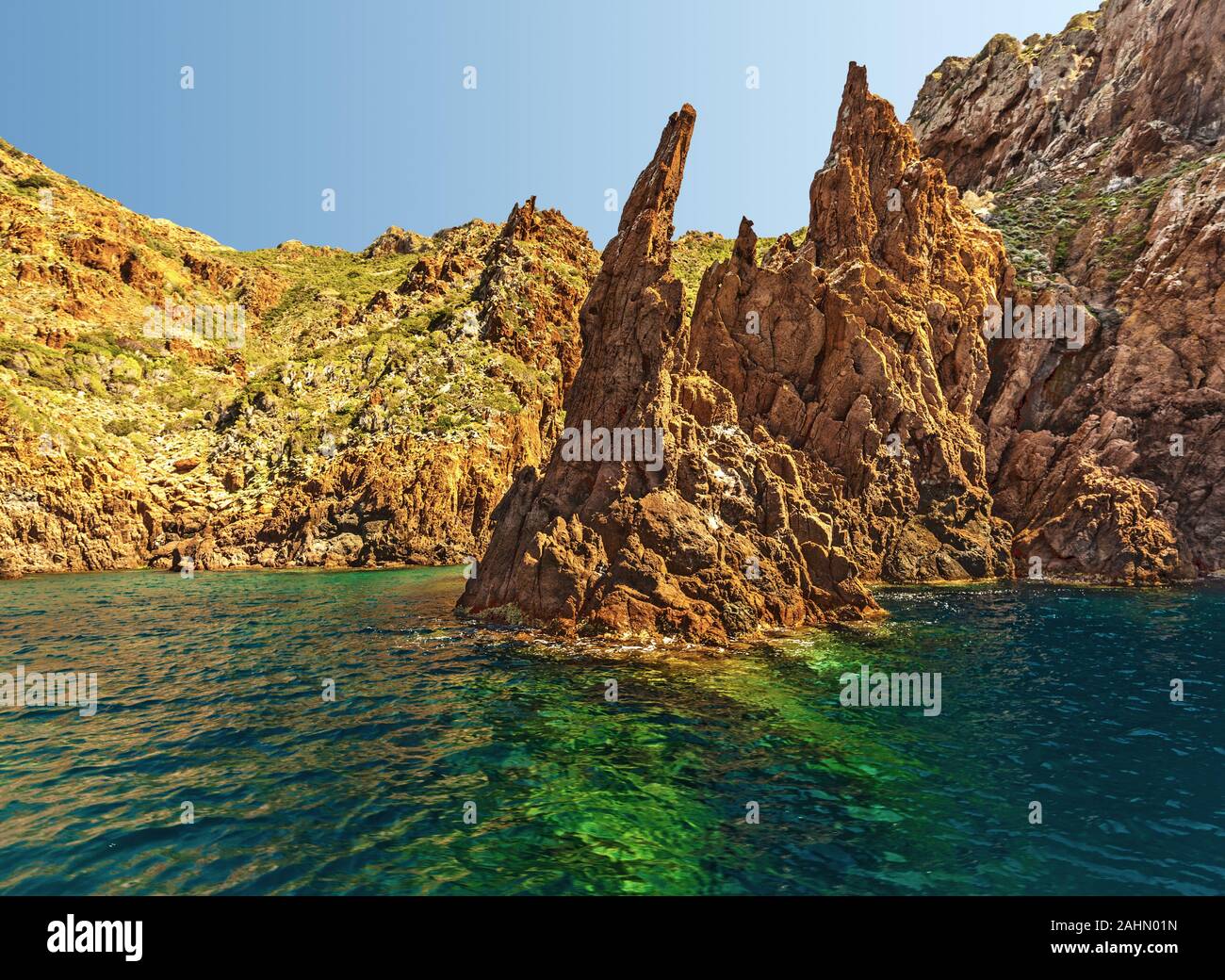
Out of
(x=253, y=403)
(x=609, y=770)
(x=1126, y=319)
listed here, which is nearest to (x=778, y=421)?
(x=1126, y=319)

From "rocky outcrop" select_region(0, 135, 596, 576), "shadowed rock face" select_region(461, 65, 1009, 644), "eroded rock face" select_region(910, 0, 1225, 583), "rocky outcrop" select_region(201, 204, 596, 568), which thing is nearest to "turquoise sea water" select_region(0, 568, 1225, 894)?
"shadowed rock face" select_region(461, 65, 1009, 644)

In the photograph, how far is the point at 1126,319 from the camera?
58.4 metres

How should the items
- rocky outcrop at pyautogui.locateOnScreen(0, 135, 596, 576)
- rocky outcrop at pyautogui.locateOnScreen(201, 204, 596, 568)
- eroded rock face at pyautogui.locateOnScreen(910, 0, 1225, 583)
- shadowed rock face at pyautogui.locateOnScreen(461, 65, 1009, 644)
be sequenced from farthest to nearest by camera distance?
rocky outcrop at pyautogui.locateOnScreen(201, 204, 596, 568)
rocky outcrop at pyautogui.locateOnScreen(0, 135, 596, 576)
eroded rock face at pyautogui.locateOnScreen(910, 0, 1225, 583)
shadowed rock face at pyautogui.locateOnScreen(461, 65, 1009, 644)

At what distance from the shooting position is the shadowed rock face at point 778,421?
30.4 meters

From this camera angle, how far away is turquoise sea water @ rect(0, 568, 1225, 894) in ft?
36.5

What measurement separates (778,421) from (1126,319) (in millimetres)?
36681

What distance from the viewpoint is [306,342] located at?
101 metres

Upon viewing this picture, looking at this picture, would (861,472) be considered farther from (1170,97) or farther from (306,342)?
(306,342)

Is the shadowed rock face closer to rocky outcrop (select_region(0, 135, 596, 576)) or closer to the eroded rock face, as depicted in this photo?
the eroded rock face

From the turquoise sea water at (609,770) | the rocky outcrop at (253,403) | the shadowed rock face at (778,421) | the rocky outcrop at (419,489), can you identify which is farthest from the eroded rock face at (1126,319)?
the rocky outcrop at (253,403)

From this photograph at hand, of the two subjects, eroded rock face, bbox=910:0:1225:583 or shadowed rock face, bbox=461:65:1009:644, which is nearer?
shadowed rock face, bbox=461:65:1009:644

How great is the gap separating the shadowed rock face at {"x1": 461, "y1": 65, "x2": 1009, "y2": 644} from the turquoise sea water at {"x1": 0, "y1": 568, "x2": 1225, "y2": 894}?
4320 mm

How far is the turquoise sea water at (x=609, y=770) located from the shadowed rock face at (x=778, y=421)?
4.32 meters
